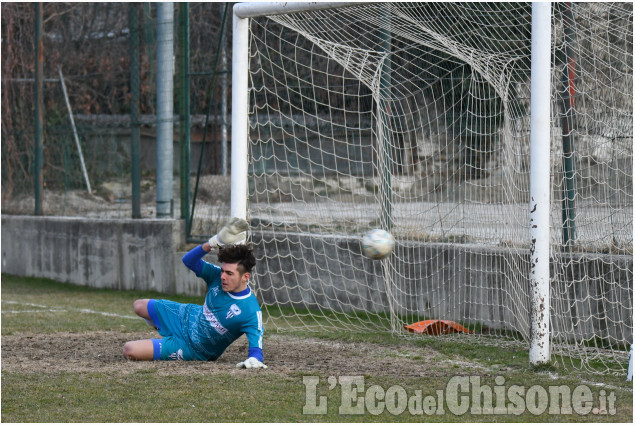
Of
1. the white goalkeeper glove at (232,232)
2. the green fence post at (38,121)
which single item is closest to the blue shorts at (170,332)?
the white goalkeeper glove at (232,232)

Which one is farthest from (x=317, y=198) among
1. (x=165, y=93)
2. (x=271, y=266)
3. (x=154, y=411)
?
(x=154, y=411)

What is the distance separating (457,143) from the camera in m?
8.93

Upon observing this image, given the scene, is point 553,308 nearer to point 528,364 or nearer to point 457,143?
point 528,364

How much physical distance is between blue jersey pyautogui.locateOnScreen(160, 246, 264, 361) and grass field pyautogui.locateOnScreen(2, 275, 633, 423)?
0.59 feet

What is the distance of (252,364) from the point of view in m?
6.29

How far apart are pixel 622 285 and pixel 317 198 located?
4.01 metres

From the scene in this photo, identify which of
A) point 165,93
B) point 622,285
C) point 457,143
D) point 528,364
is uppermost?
point 165,93

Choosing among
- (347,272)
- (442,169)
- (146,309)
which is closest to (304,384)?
(146,309)

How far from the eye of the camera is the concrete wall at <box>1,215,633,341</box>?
304 inches

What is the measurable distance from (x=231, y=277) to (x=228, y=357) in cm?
89

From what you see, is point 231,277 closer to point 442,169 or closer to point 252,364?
point 252,364

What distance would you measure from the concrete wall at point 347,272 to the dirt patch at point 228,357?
1442mm

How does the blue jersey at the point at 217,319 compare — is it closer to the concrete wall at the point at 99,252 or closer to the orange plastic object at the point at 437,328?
the orange plastic object at the point at 437,328

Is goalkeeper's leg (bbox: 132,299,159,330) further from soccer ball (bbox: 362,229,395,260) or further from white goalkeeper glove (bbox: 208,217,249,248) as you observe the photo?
soccer ball (bbox: 362,229,395,260)
